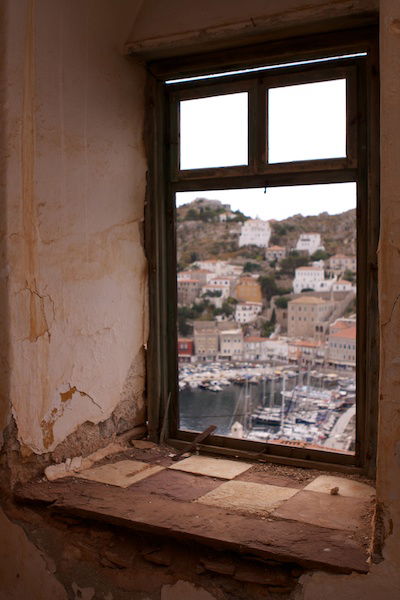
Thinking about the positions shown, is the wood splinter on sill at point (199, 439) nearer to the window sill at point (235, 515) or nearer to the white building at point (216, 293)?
the window sill at point (235, 515)

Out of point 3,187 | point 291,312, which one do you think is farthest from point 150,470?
point 3,187

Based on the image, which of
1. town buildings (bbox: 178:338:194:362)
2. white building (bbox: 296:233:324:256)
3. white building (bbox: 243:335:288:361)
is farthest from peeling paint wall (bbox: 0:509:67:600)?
white building (bbox: 296:233:324:256)

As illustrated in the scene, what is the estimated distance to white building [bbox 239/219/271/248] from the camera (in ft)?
10.3

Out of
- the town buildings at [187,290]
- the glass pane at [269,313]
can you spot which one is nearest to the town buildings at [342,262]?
the glass pane at [269,313]

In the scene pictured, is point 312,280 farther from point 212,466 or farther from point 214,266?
point 212,466

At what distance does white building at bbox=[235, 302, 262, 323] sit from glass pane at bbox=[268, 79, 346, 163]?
2.33 feet

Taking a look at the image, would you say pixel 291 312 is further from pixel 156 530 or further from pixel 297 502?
pixel 156 530

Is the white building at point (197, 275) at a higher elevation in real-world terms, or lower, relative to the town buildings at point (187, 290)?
higher

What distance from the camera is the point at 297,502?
8.76 ft

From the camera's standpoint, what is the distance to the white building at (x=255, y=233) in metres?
3.14

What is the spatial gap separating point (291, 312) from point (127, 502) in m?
1.15

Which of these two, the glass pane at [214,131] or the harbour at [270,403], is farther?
the glass pane at [214,131]

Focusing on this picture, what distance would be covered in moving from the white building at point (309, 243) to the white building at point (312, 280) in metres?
0.09

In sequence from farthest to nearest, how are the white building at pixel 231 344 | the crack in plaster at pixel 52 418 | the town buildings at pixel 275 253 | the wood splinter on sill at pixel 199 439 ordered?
the wood splinter on sill at pixel 199 439 < the white building at pixel 231 344 < the town buildings at pixel 275 253 < the crack in plaster at pixel 52 418
